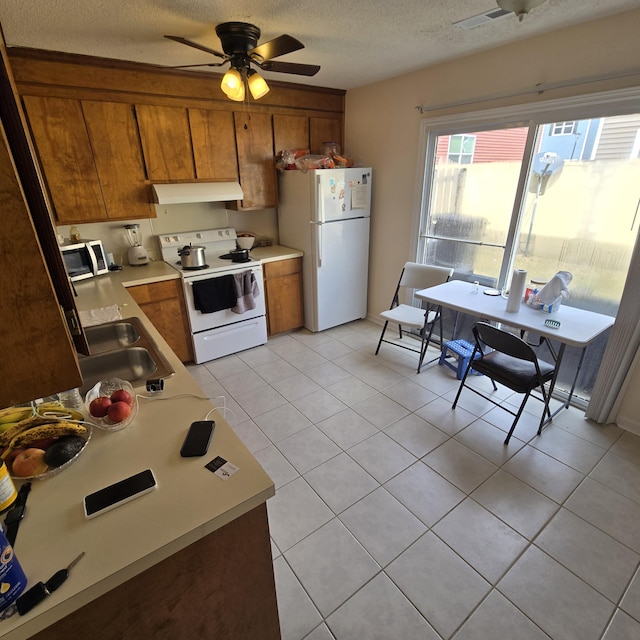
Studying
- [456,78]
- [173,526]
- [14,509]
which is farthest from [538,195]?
[14,509]

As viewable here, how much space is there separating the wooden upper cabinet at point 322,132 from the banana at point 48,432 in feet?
11.6

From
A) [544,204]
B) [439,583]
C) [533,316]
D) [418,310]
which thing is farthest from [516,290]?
[439,583]

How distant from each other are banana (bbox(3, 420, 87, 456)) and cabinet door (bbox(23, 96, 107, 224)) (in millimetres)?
2299

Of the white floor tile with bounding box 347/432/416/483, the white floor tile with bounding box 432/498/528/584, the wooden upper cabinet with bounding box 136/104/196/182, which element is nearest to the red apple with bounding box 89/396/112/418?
the white floor tile with bounding box 347/432/416/483

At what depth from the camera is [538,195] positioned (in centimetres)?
265

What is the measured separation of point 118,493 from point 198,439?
0.84ft

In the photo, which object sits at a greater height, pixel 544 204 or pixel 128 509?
pixel 544 204

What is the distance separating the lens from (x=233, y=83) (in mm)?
2037

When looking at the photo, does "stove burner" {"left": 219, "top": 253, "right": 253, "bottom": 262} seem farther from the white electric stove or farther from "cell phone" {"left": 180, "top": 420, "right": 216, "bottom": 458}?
"cell phone" {"left": 180, "top": 420, "right": 216, "bottom": 458}

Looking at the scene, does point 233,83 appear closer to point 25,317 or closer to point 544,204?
point 25,317

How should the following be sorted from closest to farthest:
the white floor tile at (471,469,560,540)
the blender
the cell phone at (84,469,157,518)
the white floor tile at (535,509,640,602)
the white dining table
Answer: the cell phone at (84,469,157,518) < the white floor tile at (535,509,640,602) < the white floor tile at (471,469,560,540) < the white dining table < the blender

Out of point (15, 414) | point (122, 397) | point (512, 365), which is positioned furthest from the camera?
point (512, 365)

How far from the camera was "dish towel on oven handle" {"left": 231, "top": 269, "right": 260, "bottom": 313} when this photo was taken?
3301mm

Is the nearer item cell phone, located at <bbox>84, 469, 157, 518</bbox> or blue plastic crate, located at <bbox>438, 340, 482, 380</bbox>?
cell phone, located at <bbox>84, 469, 157, 518</bbox>
